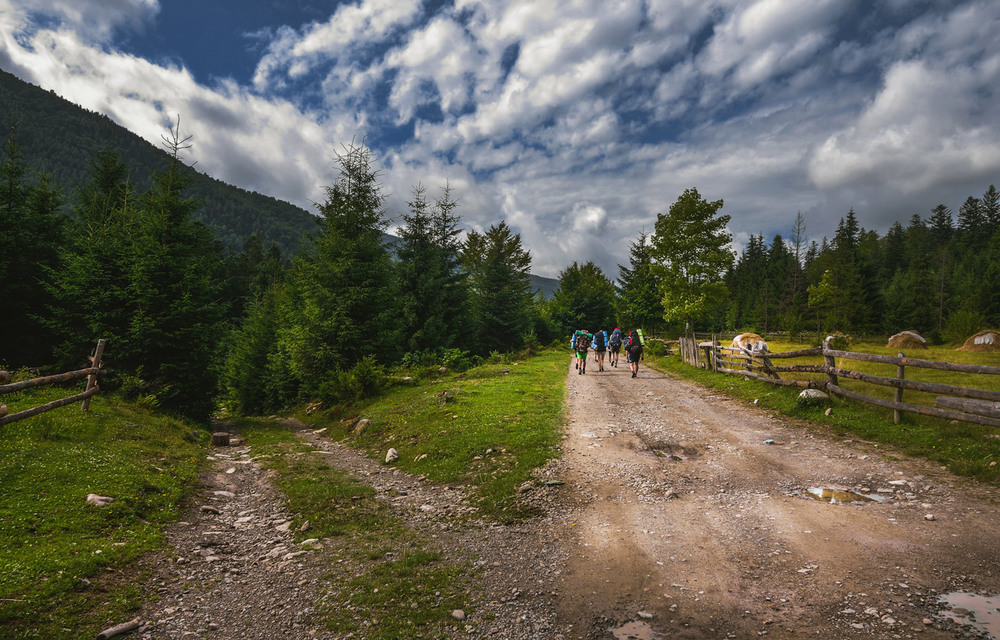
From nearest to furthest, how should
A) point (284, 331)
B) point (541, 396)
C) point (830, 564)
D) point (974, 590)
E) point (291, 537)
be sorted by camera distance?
1. point (974, 590)
2. point (830, 564)
3. point (291, 537)
4. point (541, 396)
5. point (284, 331)

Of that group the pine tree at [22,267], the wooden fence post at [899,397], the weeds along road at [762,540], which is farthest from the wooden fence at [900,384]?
the pine tree at [22,267]

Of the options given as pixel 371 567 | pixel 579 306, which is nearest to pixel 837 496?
pixel 371 567

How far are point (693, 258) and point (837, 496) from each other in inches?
972

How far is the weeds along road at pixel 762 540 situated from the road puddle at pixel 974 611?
4.3 inches

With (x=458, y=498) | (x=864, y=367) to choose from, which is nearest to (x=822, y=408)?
(x=864, y=367)

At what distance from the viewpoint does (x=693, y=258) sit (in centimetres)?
2919

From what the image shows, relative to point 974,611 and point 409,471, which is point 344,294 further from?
point 974,611

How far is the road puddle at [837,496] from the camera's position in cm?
682

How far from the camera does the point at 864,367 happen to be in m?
17.5

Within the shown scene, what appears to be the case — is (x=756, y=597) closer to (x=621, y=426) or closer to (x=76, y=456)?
(x=621, y=426)

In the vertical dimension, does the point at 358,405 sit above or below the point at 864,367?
below

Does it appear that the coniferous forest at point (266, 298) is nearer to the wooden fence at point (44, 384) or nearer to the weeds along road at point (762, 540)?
the wooden fence at point (44, 384)

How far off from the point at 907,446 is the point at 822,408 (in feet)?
10.6

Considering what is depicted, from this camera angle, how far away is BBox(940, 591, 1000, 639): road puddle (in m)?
3.76
